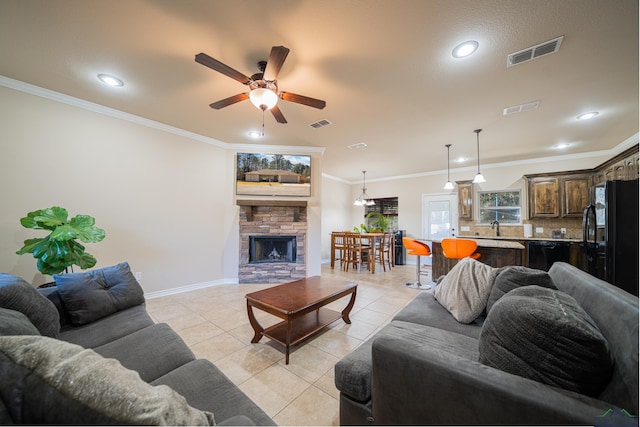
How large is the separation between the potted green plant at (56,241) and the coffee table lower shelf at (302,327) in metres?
2.17

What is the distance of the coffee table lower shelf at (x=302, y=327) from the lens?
2148 mm

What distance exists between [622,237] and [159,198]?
Result: 5836 mm

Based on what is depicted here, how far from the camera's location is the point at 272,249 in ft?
15.9

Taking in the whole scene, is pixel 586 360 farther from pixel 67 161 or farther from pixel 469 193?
pixel 469 193

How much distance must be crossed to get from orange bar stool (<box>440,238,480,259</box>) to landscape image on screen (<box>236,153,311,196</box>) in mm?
2603

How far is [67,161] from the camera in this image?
2943mm

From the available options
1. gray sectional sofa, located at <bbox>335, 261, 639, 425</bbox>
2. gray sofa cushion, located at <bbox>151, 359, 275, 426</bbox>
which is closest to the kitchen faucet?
gray sectional sofa, located at <bbox>335, 261, 639, 425</bbox>

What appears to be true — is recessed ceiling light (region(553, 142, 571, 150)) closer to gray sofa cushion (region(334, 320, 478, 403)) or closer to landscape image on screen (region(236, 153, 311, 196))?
landscape image on screen (region(236, 153, 311, 196))

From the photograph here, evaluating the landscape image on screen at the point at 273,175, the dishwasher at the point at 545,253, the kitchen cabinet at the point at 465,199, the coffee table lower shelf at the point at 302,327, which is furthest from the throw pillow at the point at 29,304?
the kitchen cabinet at the point at 465,199

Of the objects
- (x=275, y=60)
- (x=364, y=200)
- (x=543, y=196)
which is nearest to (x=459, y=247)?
(x=543, y=196)

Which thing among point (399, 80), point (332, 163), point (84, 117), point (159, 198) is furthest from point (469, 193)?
point (84, 117)

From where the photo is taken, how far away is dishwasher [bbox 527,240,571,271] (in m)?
4.38

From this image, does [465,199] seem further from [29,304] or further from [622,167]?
[29,304]

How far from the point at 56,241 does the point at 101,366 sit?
2.80 m
